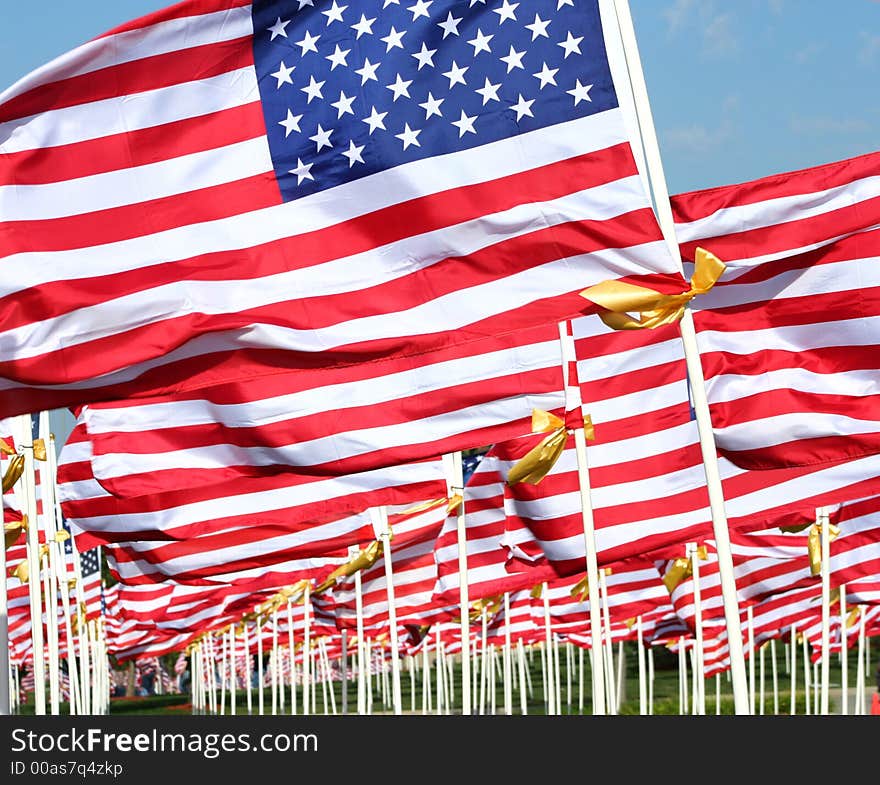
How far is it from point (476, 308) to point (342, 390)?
459cm

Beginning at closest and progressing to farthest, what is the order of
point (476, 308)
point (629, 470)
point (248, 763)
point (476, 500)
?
point (248, 763)
point (476, 308)
point (629, 470)
point (476, 500)

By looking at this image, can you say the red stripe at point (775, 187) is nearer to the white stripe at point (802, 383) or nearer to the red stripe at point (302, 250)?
the white stripe at point (802, 383)

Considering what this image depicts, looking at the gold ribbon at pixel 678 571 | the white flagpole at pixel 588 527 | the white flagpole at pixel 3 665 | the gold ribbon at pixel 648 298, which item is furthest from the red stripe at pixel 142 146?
the gold ribbon at pixel 678 571

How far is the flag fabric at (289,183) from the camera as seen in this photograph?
28.8ft

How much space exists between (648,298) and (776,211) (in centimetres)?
311

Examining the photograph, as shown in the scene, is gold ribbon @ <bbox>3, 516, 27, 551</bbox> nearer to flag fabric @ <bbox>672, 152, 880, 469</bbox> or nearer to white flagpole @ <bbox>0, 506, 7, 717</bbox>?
white flagpole @ <bbox>0, 506, 7, 717</bbox>

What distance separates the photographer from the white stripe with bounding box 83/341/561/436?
13219 mm

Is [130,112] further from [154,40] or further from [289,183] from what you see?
[289,183]

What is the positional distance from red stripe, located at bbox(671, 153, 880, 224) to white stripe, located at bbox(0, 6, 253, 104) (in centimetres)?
367

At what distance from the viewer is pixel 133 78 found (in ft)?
29.9

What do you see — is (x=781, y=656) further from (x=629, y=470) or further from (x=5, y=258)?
(x=5, y=258)

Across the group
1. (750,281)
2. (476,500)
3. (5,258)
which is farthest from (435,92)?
(476,500)

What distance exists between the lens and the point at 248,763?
5.80 metres

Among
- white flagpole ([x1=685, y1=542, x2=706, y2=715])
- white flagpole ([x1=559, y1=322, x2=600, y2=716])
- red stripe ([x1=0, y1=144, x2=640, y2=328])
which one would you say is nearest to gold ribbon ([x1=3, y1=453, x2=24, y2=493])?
white flagpole ([x1=559, y1=322, x2=600, y2=716])
